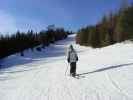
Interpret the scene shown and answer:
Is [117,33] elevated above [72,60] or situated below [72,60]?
above

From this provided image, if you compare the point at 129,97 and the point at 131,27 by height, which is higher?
the point at 131,27

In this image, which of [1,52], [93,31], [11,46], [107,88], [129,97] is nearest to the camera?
[129,97]

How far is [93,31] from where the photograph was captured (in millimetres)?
80625

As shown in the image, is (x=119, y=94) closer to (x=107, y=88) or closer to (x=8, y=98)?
(x=107, y=88)

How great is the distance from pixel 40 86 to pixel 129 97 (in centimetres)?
537

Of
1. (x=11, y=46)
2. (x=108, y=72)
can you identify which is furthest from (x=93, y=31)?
(x=108, y=72)

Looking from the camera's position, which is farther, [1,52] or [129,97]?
[1,52]

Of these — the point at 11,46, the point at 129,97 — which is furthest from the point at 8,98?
the point at 11,46

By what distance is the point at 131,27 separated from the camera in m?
52.1

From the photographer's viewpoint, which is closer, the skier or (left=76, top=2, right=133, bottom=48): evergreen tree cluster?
the skier

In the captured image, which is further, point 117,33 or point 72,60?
point 117,33

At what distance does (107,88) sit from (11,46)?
59.0 meters

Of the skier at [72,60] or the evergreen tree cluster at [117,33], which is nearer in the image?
the skier at [72,60]

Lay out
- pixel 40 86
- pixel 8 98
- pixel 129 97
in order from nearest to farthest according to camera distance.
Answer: pixel 129 97 → pixel 8 98 → pixel 40 86
